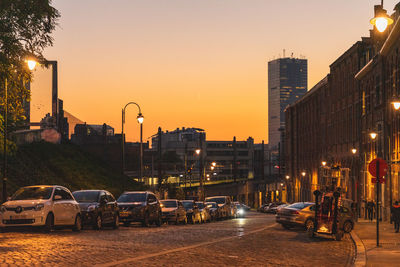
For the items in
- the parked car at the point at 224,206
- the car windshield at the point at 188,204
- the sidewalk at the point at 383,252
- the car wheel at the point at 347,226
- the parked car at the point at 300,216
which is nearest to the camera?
the sidewalk at the point at 383,252

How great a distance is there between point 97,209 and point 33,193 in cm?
370

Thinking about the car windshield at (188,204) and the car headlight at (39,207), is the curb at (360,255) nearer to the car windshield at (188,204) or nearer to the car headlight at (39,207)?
the car headlight at (39,207)

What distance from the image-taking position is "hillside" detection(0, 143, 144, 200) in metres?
63.5

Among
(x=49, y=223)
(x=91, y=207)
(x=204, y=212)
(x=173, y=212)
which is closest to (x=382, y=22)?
(x=49, y=223)

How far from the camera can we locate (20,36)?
26.5 metres

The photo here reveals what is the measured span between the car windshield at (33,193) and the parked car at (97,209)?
286 centimetres

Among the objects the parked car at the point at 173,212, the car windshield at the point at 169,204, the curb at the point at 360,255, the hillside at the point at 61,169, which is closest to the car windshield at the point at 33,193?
the curb at the point at 360,255

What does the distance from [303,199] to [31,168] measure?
49.6 meters

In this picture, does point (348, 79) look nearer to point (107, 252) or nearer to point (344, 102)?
point (344, 102)

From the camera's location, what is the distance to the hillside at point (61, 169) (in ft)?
208

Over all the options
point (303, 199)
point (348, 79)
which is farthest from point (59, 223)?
point (303, 199)

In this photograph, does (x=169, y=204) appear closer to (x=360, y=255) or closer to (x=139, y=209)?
(x=139, y=209)

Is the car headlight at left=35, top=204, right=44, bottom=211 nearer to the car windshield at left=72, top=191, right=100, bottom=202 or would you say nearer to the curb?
the car windshield at left=72, top=191, right=100, bottom=202

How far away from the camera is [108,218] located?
92.2ft
